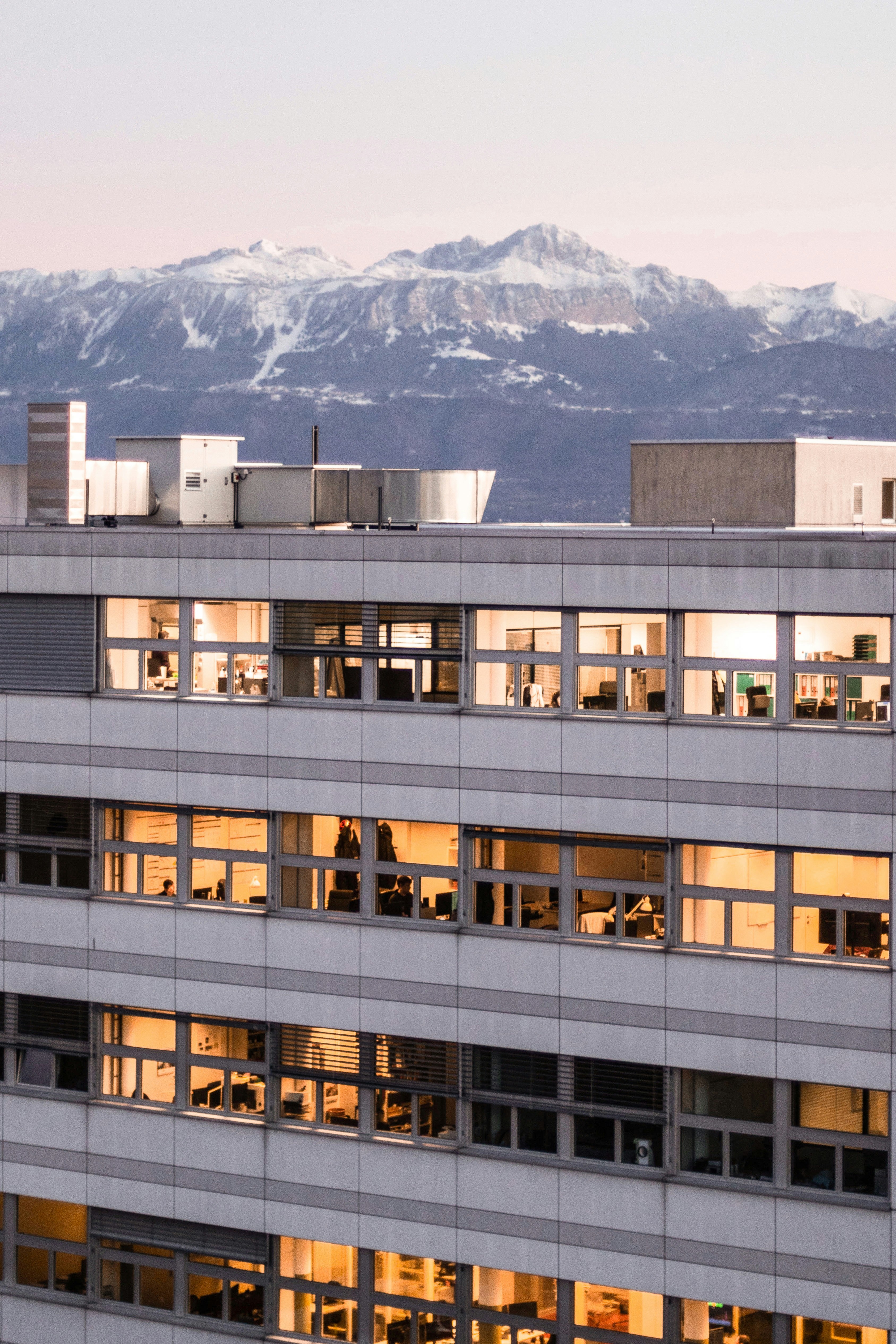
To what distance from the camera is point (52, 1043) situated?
140ft

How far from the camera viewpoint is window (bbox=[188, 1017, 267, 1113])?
4069 centimetres

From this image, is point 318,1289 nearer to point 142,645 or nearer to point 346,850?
point 346,850

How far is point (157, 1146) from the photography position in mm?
41688

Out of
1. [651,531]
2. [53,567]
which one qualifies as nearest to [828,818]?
[651,531]

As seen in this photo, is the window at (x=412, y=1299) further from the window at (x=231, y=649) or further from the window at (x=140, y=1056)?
the window at (x=231, y=649)

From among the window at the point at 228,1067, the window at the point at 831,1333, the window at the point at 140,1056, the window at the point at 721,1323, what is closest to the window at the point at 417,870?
the window at the point at 228,1067

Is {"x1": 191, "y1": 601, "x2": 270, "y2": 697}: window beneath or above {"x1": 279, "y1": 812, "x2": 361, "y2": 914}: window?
above

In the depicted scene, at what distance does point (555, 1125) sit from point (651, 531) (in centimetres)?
1522

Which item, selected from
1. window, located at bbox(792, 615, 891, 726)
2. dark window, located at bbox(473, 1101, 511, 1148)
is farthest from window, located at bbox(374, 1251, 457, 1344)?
window, located at bbox(792, 615, 891, 726)

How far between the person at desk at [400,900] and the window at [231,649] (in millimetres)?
5765

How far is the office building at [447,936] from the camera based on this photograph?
35188mm

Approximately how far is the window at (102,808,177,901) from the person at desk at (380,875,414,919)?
18.5 ft

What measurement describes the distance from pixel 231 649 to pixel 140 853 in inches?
224

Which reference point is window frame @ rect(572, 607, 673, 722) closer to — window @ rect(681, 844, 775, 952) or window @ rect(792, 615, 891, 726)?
window @ rect(792, 615, 891, 726)
